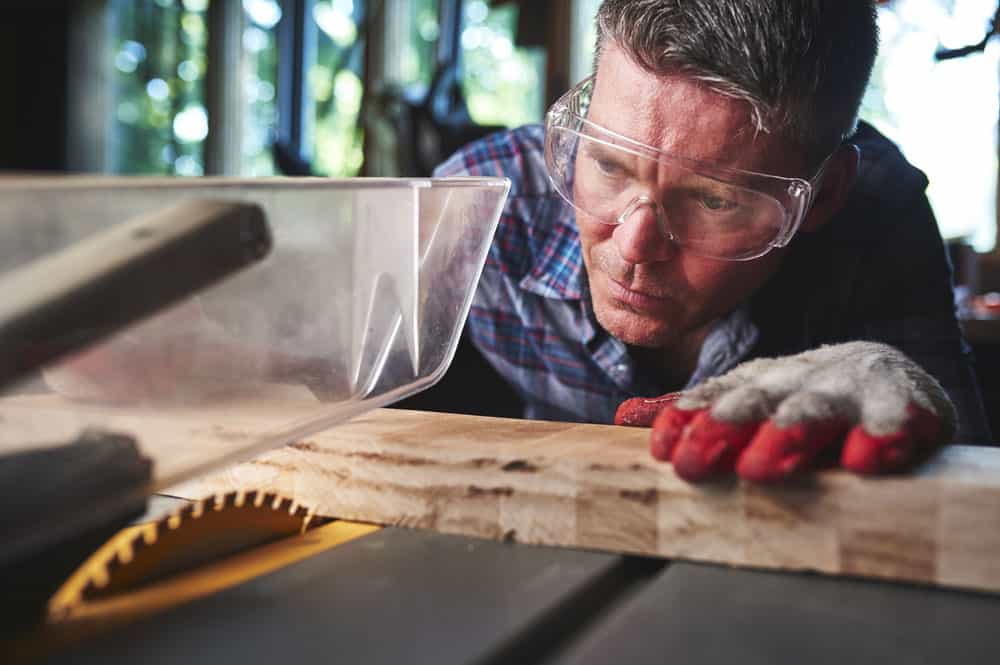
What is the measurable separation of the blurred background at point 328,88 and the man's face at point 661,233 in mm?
1769

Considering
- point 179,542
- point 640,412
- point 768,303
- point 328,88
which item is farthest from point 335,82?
point 179,542

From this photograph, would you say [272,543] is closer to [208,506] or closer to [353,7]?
[208,506]

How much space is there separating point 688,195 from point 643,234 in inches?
3.2

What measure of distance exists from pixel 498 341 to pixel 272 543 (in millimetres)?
1080

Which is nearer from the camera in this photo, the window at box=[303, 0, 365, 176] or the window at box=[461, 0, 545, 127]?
the window at box=[461, 0, 545, 127]

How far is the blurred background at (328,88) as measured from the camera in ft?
10.9

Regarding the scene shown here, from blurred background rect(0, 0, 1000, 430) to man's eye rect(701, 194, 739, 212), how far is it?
76.5 inches

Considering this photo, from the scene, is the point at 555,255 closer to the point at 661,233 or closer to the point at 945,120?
Result: the point at 661,233

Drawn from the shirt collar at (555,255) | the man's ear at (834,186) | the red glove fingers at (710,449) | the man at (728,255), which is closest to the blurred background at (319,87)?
the shirt collar at (555,255)

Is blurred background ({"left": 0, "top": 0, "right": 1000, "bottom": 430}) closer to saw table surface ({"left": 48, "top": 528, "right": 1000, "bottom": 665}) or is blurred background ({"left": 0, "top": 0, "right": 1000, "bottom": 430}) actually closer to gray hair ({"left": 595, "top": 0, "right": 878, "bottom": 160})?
gray hair ({"left": 595, "top": 0, "right": 878, "bottom": 160})

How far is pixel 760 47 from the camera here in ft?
3.80

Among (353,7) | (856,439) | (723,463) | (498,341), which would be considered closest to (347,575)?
(723,463)

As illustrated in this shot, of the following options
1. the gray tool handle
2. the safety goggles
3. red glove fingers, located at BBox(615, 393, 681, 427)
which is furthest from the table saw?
the safety goggles

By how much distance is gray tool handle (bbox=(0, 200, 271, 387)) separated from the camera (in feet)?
1.53
